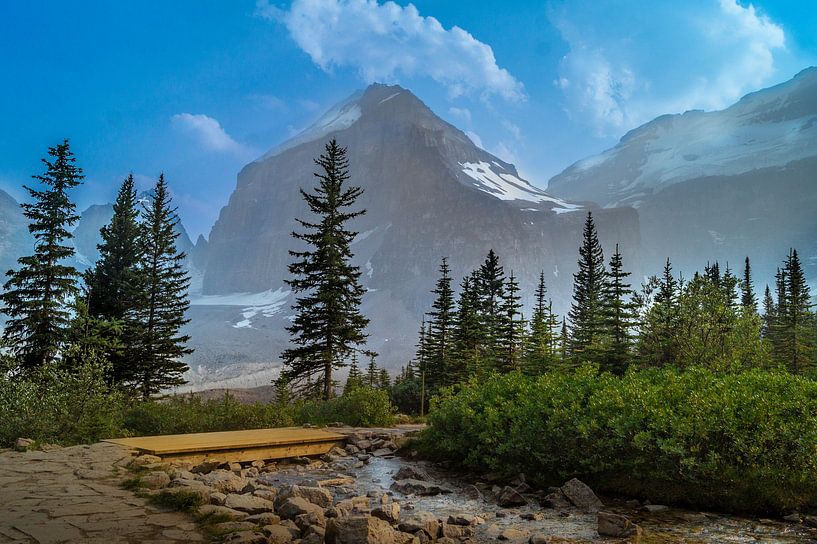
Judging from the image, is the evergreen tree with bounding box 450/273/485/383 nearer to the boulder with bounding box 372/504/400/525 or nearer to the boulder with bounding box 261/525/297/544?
the boulder with bounding box 372/504/400/525

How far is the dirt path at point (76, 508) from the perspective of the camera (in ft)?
17.1

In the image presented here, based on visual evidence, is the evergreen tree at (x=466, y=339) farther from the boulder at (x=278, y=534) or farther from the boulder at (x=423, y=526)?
the boulder at (x=278, y=534)

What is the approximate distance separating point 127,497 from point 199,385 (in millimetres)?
99973

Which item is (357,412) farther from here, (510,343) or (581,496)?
(510,343)

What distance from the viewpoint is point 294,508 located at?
679cm

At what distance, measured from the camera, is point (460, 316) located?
3941 centimetres

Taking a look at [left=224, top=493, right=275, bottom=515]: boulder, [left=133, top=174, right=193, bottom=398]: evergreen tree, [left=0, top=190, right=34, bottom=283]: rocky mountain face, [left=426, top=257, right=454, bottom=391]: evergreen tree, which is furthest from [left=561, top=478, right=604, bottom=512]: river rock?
[left=0, top=190, right=34, bottom=283]: rocky mountain face

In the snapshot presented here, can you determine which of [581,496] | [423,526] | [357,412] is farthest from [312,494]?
[357,412]

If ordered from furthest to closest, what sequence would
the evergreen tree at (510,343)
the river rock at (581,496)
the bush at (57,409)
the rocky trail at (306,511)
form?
the evergreen tree at (510,343)
the bush at (57,409)
the river rock at (581,496)
the rocky trail at (306,511)

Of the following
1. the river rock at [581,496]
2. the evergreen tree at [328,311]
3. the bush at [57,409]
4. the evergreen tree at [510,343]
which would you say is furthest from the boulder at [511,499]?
the evergreen tree at [510,343]

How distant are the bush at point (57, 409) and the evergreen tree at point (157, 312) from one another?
16.2m

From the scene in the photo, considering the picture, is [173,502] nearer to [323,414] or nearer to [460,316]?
[323,414]

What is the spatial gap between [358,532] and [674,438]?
5.50 m

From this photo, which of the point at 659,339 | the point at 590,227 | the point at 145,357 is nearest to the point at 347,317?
the point at 145,357
